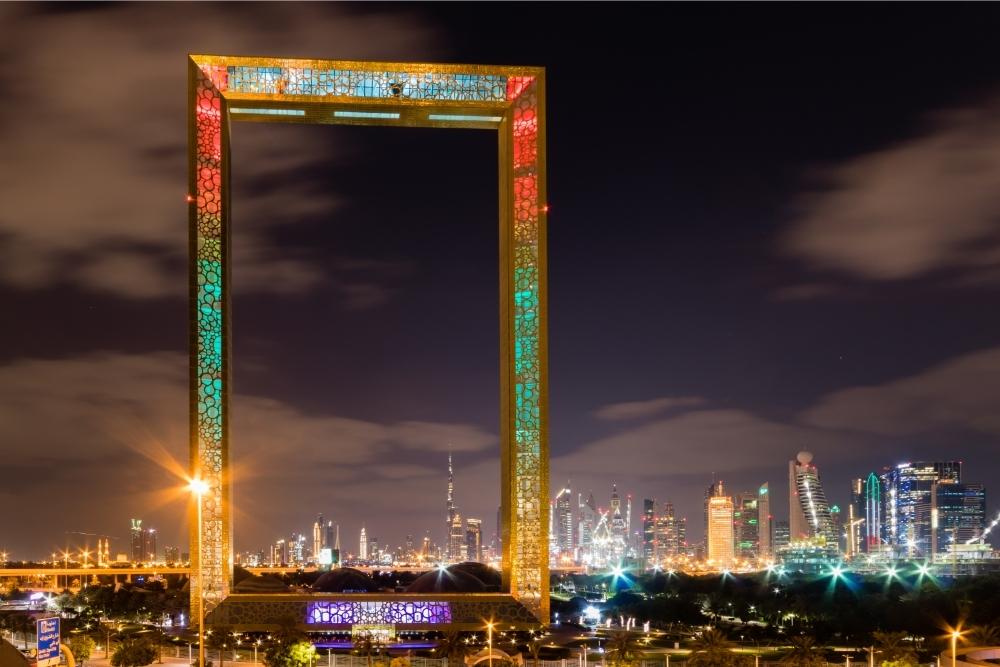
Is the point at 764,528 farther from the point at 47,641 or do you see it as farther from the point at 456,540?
the point at 47,641

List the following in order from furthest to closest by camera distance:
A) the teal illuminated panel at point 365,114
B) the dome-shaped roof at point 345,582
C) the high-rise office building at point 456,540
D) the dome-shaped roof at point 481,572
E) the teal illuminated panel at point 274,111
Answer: the high-rise office building at point 456,540 < the dome-shaped roof at point 345,582 < the dome-shaped roof at point 481,572 < the teal illuminated panel at point 365,114 < the teal illuminated panel at point 274,111

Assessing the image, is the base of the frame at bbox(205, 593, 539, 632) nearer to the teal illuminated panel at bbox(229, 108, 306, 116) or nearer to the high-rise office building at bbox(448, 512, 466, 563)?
the teal illuminated panel at bbox(229, 108, 306, 116)

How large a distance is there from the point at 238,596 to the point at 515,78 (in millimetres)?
15267

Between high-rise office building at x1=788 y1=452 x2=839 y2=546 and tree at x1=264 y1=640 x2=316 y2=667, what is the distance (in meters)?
124

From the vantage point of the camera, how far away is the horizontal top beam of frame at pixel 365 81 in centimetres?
2769

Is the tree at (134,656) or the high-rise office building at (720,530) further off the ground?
the tree at (134,656)

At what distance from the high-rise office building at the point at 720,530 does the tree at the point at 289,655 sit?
166m

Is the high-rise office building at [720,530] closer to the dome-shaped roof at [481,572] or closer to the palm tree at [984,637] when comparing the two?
the dome-shaped roof at [481,572]

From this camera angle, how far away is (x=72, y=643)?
3067 cm

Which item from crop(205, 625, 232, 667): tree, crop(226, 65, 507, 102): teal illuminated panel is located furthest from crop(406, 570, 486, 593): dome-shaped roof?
crop(226, 65, 507, 102): teal illuminated panel

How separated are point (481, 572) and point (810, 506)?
115m

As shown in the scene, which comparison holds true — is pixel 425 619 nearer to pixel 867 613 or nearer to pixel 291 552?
pixel 867 613

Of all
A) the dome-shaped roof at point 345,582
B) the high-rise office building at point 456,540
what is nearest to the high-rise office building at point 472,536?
the high-rise office building at point 456,540

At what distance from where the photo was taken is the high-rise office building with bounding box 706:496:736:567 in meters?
186
